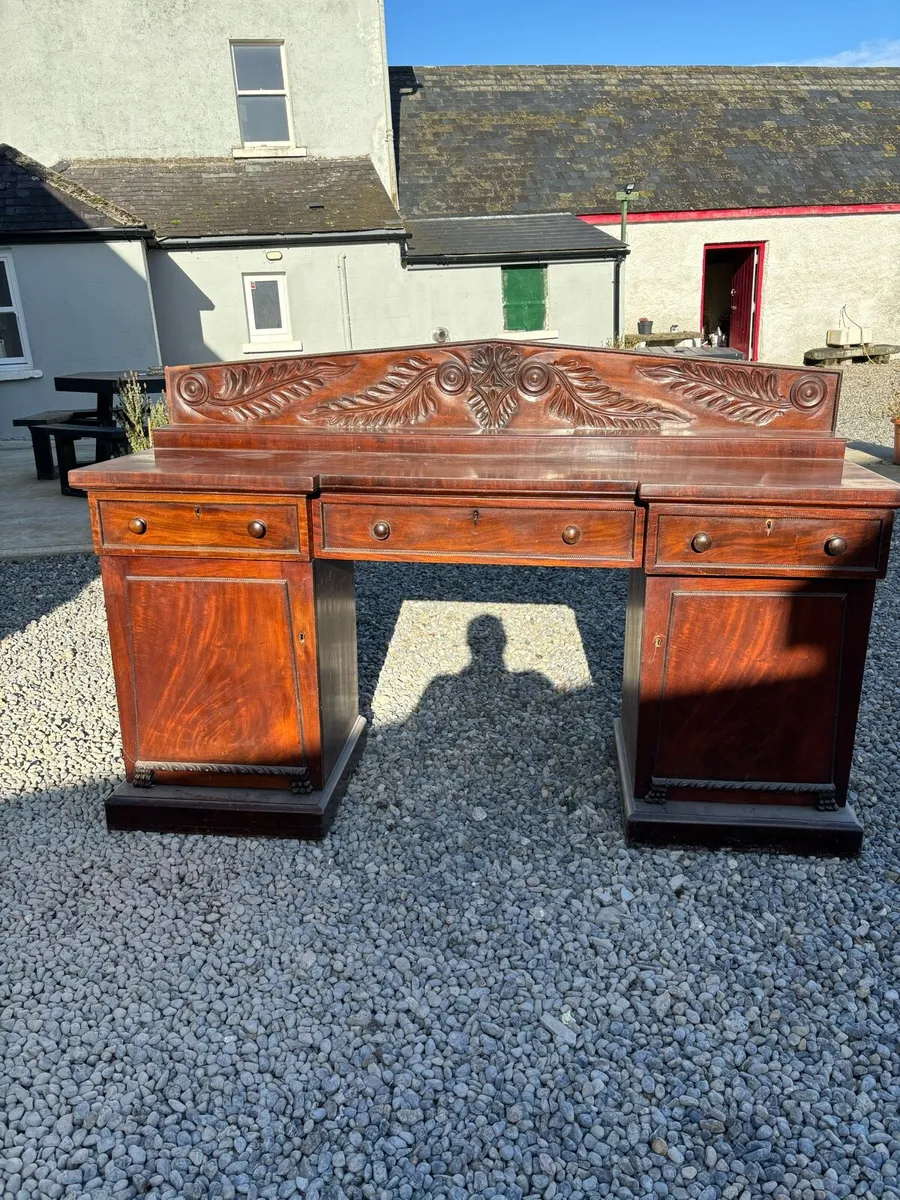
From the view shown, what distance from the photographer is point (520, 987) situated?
6.99 feet

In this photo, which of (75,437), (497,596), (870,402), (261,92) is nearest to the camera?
(497,596)

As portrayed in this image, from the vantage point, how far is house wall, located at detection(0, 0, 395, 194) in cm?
1192

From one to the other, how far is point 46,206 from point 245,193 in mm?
2834

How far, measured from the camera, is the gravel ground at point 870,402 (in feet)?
31.9

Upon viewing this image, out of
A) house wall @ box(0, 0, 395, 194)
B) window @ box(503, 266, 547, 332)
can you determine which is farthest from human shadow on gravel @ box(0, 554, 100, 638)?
house wall @ box(0, 0, 395, 194)

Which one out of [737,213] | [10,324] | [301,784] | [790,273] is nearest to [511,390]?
[301,784]

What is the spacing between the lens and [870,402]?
473 inches

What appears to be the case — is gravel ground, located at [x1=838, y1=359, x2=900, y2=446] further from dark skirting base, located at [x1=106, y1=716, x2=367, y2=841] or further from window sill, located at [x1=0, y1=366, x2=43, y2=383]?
window sill, located at [x1=0, y1=366, x2=43, y2=383]

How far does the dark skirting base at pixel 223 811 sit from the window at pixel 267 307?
10.5m

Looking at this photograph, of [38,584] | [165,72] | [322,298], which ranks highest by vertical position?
[165,72]

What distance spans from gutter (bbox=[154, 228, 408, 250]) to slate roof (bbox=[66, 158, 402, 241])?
53 millimetres

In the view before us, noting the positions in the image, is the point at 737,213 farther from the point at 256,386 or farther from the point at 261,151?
the point at 256,386

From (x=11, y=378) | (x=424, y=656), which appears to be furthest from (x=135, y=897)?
(x=11, y=378)

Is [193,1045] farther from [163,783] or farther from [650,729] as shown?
[650,729]
